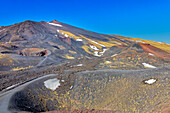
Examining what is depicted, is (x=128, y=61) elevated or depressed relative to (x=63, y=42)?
depressed

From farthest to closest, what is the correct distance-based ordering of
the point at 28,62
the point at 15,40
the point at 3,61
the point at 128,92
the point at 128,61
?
the point at 15,40, the point at 28,62, the point at 3,61, the point at 128,61, the point at 128,92

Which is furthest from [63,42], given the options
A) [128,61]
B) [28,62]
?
[128,61]

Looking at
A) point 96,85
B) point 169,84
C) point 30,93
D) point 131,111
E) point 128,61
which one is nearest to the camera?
point 131,111

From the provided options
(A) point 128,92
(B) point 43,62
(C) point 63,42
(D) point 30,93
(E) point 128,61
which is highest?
(C) point 63,42

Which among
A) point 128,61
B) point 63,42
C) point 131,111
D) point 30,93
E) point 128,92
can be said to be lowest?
point 131,111

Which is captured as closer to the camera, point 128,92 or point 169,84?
point 169,84

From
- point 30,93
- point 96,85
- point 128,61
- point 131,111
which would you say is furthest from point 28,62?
point 131,111

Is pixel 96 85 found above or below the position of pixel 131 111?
above

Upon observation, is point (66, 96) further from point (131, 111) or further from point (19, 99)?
point (131, 111)

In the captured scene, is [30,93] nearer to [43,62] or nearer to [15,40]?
[43,62]
